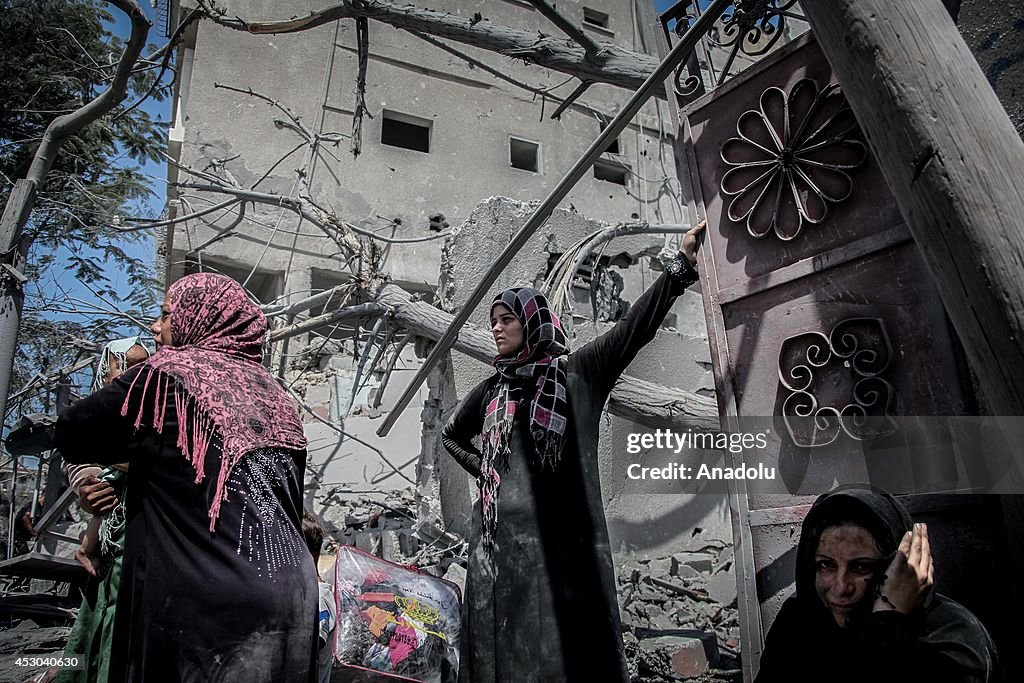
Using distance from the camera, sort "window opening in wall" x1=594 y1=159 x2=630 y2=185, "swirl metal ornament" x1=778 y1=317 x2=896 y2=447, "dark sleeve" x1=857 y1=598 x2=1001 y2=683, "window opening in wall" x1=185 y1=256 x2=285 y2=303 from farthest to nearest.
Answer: "window opening in wall" x1=594 y1=159 x2=630 y2=185 < "window opening in wall" x1=185 y1=256 x2=285 y2=303 < "swirl metal ornament" x1=778 y1=317 x2=896 y2=447 < "dark sleeve" x1=857 y1=598 x2=1001 y2=683

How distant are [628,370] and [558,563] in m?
4.39

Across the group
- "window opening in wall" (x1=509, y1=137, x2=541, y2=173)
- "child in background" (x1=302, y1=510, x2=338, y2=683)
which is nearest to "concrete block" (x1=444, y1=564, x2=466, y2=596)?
"child in background" (x1=302, y1=510, x2=338, y2=683)

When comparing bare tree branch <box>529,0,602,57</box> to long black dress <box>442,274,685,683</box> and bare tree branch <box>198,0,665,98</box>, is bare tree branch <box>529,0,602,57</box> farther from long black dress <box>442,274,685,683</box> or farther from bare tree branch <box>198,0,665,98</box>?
long black dress <box>442,274,685,683</box>

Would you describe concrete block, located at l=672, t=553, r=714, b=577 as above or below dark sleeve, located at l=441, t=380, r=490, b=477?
below

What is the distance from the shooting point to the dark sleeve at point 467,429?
272cm

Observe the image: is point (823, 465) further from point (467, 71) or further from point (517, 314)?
point (467, 71)

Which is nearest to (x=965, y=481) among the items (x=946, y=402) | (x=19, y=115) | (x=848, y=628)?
(x=946, y=402)

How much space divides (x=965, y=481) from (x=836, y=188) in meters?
0.98

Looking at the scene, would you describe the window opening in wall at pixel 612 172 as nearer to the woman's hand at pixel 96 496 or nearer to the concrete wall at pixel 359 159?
the concrete wall at pixel 359 159

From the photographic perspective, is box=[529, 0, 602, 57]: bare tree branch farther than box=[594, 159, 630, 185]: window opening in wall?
No

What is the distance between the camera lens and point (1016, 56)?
2115mm

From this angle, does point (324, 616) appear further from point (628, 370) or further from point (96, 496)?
point (628, 370)

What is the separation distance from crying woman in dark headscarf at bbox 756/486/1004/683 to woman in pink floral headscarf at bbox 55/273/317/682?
1235 millimetres

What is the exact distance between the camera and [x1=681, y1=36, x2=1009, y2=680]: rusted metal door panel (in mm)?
1882
